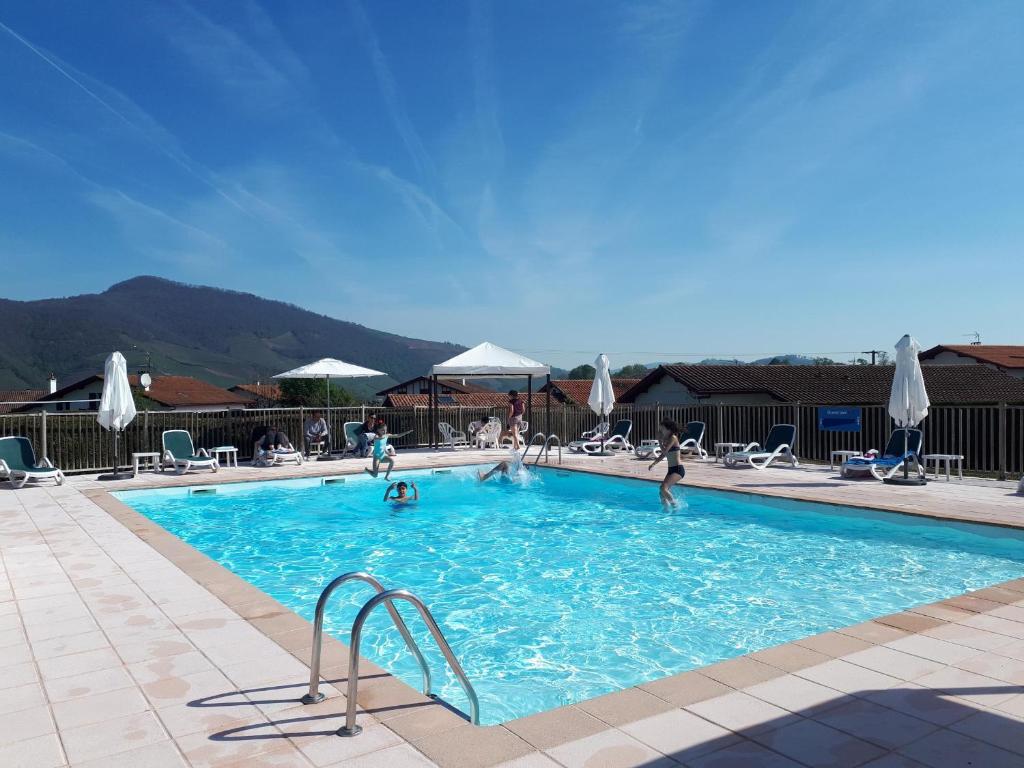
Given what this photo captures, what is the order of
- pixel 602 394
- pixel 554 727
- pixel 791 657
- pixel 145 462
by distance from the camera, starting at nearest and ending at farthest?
pixel 554 727 → pixel 791 657 → pixel 145 462 → pixel 602 394

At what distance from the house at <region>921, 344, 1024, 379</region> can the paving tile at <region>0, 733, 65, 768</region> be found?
150 feet

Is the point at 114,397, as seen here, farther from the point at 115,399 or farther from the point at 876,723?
the point at 876,723

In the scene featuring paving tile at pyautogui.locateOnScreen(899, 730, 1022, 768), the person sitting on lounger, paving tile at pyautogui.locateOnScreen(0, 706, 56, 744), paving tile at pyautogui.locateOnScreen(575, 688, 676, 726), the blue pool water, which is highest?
the person sitting on lounger

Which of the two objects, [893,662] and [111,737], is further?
[893,662]

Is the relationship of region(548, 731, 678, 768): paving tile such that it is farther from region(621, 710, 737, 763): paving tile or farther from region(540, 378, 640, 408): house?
region(540, 378, 640, 408): house

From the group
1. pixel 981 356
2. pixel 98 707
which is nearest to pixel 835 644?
pixel 98 707

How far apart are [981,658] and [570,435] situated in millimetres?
17005

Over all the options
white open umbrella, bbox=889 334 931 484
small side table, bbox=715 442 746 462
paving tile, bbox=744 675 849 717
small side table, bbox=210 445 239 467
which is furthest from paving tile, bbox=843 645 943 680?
small side table, bbox=210 445 239 467

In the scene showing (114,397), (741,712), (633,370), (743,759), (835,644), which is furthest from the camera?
(633,370)

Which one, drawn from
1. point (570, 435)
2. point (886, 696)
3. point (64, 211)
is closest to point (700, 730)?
point (886, 696)

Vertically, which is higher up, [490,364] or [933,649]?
[490,364]

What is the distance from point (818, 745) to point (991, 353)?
161ft

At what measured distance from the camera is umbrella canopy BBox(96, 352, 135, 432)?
12.7 metres

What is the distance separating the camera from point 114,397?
41.9ft
